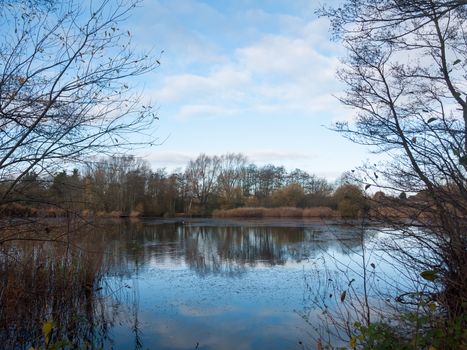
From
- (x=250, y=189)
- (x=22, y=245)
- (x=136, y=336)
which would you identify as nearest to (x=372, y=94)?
(x=136, y=336)

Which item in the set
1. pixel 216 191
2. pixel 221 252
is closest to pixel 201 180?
pixel 216 191

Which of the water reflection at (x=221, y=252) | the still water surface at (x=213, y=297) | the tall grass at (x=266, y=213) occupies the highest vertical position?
the tall grass at (x=266, y=213)

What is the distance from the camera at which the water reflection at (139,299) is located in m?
6.47

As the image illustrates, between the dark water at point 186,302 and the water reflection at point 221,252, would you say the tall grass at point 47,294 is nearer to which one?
the dark water at point 186,302

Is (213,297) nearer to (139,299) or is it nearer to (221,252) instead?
(139,299)

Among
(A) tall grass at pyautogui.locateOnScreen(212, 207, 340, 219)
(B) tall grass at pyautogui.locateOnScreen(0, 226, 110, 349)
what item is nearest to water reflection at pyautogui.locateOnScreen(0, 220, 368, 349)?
(B) tall grass at pyautogui.locateOnScreen(0, 226, 110, 349)

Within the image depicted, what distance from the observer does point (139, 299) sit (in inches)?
353

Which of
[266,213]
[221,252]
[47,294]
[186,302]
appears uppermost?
[266,213]

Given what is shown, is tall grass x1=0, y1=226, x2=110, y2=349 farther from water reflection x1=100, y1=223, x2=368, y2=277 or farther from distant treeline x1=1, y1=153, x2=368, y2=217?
distant treeline x1=1, y1=153, x2=368, y2=217

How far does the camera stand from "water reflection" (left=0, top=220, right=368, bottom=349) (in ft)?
21.2

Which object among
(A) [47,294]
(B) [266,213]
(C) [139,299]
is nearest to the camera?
(A) [47,294]

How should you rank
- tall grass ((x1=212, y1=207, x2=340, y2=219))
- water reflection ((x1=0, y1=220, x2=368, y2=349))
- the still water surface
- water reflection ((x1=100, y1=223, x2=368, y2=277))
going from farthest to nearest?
tall grass ((x1=212, y1=207, x2=340, y2=219))
water reflection ((x1=100, y1=223, x2=368, y2=277))
the still water surface
water reflection ((x1=0, y1=220, x2=368, y2=349))

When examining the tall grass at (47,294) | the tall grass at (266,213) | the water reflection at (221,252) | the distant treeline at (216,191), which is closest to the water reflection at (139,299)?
the tall grass at (47,294)

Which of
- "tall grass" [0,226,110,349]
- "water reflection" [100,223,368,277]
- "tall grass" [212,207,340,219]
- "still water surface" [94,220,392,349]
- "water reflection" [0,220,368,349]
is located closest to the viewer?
"tall grass" [0,226,110,349]
